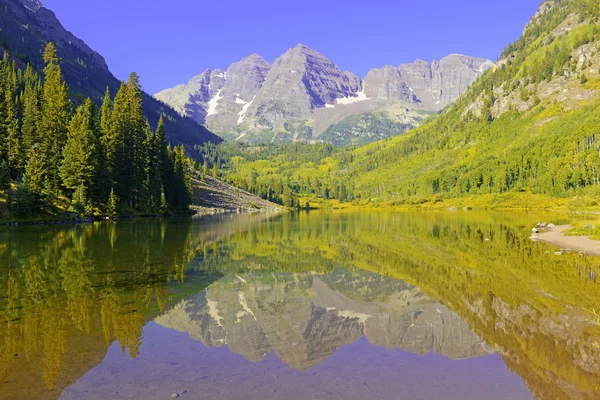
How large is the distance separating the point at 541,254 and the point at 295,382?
31386mm

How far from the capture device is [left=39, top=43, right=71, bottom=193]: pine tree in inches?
3356

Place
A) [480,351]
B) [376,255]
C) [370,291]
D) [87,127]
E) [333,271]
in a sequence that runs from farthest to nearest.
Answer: [87,127]
[376,255]
[333,271]
[370,291]
[480,351]

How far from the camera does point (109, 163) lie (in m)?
94.4

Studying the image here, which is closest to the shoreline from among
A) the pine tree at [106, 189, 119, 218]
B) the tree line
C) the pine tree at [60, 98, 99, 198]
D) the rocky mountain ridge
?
the rocky mountain ridge

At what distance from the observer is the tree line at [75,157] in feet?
264

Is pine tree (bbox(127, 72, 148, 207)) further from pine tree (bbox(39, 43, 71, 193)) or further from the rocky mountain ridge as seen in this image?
the rocky mountain ridge

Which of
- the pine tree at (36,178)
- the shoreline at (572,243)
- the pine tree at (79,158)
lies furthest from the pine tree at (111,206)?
the shoreline at (572,243)

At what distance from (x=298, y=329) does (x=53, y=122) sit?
94209 millimetres

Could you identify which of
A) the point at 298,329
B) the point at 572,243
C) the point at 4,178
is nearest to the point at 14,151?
the point at 4,178

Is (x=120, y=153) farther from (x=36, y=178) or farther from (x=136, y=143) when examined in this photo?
(x=36, y=178)

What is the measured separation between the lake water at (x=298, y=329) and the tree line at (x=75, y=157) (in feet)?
178

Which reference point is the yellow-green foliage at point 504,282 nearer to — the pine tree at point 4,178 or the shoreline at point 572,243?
the shoreline at point 572,243

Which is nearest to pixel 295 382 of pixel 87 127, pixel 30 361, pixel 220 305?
pixel 30 361

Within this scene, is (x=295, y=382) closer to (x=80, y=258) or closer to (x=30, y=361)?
(x=30, y=361)
